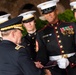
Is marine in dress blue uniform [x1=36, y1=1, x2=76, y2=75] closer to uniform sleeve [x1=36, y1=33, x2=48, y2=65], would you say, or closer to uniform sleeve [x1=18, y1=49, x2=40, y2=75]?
uniform sleeve [x1=36, y1=33, x2=48, y2=65]

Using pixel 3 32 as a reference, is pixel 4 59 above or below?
below

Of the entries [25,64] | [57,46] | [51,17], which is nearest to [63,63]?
[57,46]

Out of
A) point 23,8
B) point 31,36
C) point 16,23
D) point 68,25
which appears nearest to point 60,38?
point 68,25

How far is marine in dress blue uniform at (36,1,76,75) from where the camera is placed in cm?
486

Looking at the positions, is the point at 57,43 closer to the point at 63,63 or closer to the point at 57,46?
the point at 57,46

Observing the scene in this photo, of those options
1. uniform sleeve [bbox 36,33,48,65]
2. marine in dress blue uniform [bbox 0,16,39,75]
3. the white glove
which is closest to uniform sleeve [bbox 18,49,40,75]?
marine in dress blue uniform [bbox 0,16,39,75]

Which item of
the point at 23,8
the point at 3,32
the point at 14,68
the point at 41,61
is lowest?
the point at 23,8

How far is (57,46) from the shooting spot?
4930 millimetres

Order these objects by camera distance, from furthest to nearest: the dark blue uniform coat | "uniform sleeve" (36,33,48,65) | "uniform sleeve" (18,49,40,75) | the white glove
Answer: "uniform sleeve" (36,33,48,65) → the dark blue uniform coat → the white glove → "uniform sleeve" (18,49,40,75)

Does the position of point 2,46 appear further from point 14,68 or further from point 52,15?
point 52,15

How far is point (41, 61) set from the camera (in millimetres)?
5070

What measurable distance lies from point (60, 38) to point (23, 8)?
1078 cm

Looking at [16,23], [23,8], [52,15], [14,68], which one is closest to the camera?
[14,68]

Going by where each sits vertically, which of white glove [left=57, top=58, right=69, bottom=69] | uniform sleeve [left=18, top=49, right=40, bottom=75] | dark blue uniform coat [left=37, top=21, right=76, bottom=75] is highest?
uniform sleeve [left=18, top=49, right=40, bottom=75]
